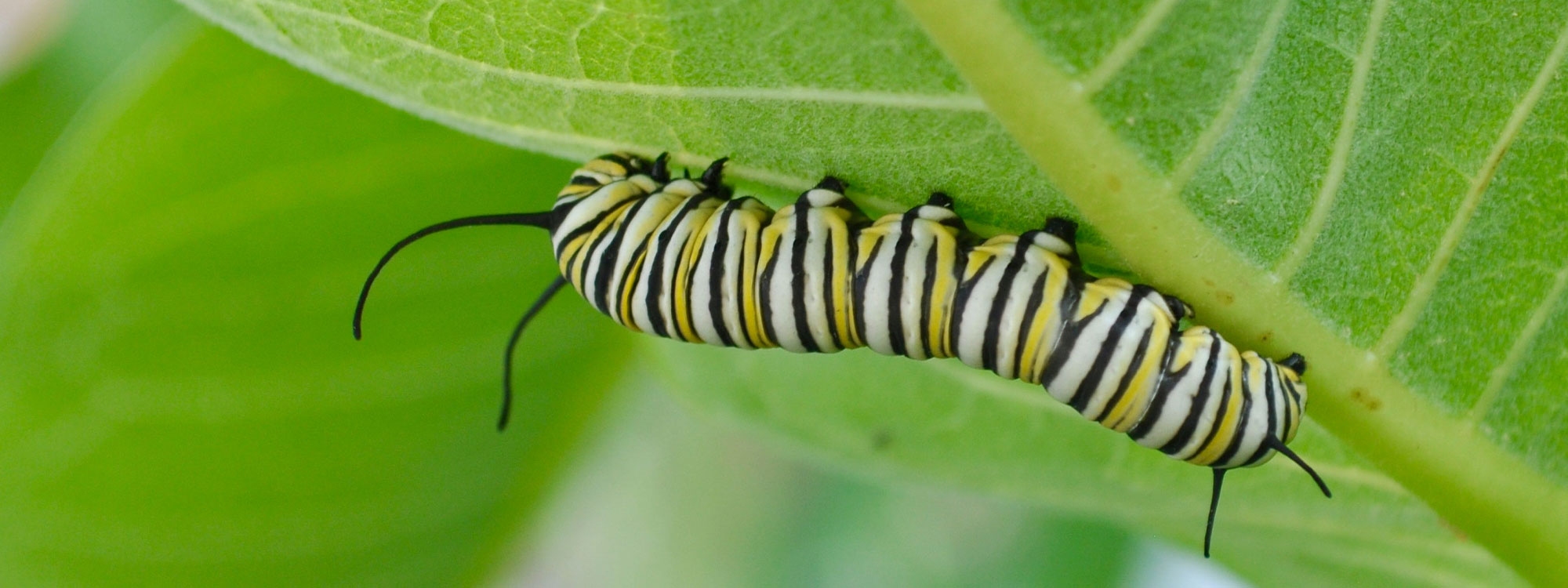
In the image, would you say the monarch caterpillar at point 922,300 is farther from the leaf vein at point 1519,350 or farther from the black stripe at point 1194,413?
the leaf vein at point 1519,350

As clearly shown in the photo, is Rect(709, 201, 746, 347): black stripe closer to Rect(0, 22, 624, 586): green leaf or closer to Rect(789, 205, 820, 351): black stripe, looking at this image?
Rect(789, 205, 820, 351): black stripe

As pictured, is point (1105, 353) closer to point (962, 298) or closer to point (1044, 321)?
point (1044, 321)

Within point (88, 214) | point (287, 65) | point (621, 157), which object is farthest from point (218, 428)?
point (621, 157)

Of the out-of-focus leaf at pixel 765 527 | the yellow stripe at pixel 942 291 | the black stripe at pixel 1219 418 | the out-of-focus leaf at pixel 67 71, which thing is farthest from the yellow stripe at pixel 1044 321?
the out-of-focus leaf at pixel 67 71

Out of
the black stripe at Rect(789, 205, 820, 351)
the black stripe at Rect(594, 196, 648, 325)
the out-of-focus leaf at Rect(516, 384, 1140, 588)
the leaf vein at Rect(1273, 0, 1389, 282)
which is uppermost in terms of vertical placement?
the leaf vein at Rect(1273, 0, 1389, 282)

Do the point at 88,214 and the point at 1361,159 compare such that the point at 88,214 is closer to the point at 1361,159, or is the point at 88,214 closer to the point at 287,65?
the point at 287,65

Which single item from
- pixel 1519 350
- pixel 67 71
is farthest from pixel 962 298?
pixel 67 71

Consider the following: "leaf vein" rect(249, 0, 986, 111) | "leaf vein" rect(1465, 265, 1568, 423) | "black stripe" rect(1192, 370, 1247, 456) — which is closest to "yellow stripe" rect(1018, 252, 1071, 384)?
"black stripe" rect(1192, 370, 1247, 456)
